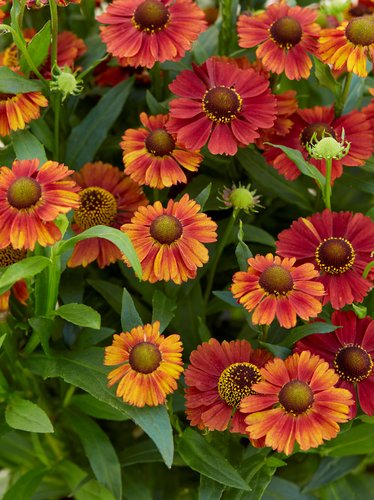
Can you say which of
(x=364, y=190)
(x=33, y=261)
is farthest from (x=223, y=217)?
(x=33, y=261)

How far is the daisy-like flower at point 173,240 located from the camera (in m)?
0.72

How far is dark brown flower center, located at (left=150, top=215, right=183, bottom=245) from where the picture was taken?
2.37 ft

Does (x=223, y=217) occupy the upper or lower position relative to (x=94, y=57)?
lower

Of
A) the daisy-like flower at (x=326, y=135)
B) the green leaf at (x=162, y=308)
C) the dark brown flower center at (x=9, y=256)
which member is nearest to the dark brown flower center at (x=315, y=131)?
the daisy-like flower at (x=326, y=135)

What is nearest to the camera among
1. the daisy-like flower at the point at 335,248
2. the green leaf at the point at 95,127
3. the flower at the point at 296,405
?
the flower at the point at 296,405

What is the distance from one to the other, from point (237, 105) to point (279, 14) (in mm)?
147

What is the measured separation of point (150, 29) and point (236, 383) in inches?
15.5

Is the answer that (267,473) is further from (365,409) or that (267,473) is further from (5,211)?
(5,211)

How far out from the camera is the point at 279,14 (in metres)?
0.88

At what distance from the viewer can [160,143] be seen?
80 centimetres

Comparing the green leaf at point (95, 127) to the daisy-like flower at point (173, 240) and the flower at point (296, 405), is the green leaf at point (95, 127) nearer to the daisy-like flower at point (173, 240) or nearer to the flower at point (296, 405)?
the daisy-like flower at point (173, 240)

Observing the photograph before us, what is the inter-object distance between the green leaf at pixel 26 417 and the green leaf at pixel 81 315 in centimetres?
10

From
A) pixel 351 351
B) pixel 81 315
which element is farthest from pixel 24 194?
pixel 351 351

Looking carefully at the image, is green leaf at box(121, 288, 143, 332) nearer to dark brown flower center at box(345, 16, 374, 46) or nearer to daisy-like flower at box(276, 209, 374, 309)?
daisy-like flower at box(276, 209, 374, 309)
